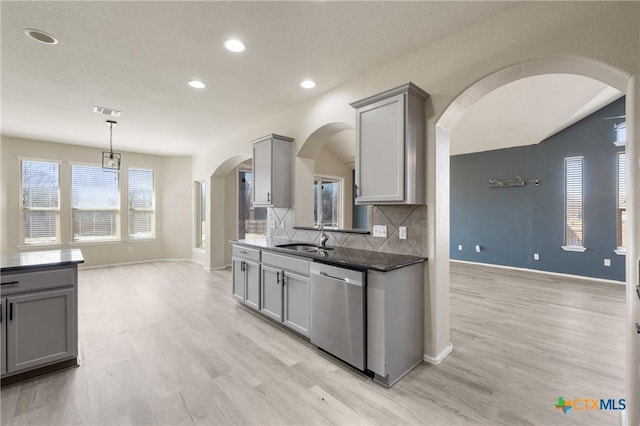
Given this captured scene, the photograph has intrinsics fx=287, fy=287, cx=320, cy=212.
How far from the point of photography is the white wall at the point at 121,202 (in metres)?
5.56

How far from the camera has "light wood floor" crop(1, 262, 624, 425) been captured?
1884 millimetres

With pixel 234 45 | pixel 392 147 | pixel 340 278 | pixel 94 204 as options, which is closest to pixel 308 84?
pixel 234 45

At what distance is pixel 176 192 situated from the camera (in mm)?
7430

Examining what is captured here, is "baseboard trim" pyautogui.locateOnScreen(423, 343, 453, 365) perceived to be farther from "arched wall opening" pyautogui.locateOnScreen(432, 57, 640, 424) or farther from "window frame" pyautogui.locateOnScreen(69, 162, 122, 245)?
A: "window frame" pyautogui.locateOnScreen(69, 162, 122, 245)

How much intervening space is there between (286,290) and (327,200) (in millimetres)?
5115

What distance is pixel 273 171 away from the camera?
3857 millimetres

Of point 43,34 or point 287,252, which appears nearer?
point 43,34

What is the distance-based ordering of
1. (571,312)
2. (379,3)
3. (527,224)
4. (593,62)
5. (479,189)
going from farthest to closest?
(479,189) < (527,224) < (571,312) < (379,3) < (593,62)

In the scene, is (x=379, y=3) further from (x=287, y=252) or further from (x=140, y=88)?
(x=140, y=88)

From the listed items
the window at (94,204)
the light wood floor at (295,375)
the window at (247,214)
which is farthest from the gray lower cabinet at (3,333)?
the window at (94,204)

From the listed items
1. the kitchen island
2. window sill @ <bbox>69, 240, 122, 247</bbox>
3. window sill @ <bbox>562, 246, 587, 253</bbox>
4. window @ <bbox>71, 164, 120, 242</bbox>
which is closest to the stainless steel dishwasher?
the kitchen island

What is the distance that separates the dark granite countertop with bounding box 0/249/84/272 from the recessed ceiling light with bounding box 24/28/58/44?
1862mm

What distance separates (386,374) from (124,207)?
7.17 metres

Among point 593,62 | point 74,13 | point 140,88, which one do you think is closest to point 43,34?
point 74,13
